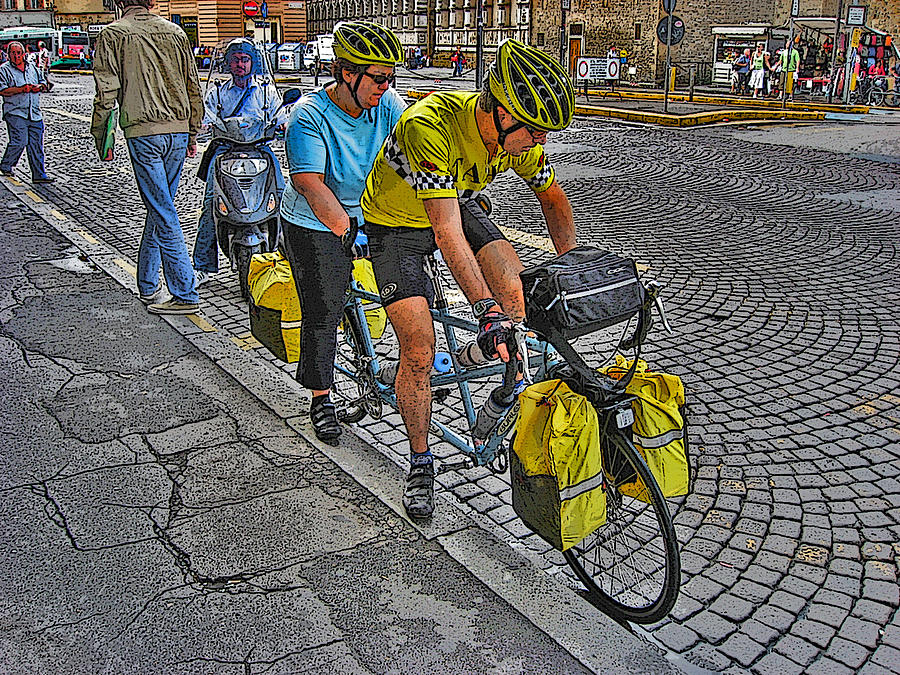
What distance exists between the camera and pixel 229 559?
143 inches

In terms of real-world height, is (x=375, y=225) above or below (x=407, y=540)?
above

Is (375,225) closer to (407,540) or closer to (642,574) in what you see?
(407,540)

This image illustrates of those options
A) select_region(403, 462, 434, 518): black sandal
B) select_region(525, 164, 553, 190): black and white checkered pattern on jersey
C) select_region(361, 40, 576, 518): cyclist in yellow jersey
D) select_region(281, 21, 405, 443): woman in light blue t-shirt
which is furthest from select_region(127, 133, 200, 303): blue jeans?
select_region(525, 164, 553, 190): black and white checkered pattern on jersey

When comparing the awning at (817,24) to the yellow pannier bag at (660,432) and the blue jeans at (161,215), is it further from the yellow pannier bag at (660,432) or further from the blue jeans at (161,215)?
the yellow pannier bag at (660,432)

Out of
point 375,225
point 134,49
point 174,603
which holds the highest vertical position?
point 134,49

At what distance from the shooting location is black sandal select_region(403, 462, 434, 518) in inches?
152

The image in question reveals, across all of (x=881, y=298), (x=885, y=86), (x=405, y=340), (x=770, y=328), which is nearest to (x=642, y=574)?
(x=405, y=340)

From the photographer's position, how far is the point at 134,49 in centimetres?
627

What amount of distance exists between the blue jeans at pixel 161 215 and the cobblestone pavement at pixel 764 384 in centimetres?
38

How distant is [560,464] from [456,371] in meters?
0.94

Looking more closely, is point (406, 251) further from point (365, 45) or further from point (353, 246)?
point (365, 45)

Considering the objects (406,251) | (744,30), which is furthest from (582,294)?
(744,30)

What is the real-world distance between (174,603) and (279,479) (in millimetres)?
1011

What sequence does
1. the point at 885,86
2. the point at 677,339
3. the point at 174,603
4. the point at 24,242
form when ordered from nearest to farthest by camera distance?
the point at 174,603 < the point at 677,339 < the point at 24,242 < the point at 885,86
